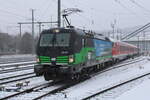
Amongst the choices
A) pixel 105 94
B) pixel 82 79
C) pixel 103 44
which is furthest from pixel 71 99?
pixel 103 44

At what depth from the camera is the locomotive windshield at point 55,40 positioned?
12273 mm

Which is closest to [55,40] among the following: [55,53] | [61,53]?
[55,53]

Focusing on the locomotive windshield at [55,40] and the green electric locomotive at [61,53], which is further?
the locomotive windshield at [55,40]

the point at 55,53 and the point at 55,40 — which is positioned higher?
the point at 55,40

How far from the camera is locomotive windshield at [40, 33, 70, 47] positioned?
40.3 feet

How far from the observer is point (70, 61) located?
38.9ft

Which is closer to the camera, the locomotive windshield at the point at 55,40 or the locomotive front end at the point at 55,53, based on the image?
the locomotive front end at the point at 55,53

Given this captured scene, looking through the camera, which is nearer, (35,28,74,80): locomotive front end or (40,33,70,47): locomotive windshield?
(35,28,74,80): locomotive front end

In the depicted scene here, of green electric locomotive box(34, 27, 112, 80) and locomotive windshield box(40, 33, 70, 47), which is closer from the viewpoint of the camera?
green electric locomotive box(34, 27, 112, 80)

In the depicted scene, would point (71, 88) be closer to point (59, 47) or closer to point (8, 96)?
point (59, 47)

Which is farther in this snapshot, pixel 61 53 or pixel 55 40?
pixel 55 40

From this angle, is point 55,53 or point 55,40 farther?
point 55,40

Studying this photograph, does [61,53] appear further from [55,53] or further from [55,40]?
[55,40]

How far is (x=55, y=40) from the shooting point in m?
12.5
